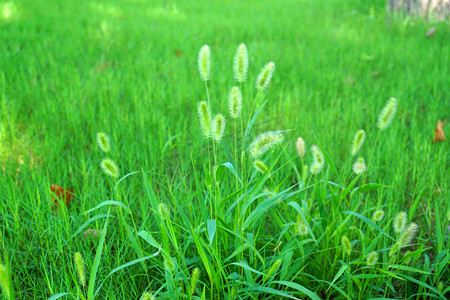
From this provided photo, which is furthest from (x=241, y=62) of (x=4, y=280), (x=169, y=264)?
(x=4, y=280)

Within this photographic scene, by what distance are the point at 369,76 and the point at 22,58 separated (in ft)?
8.88

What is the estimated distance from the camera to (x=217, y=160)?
6.02 ft

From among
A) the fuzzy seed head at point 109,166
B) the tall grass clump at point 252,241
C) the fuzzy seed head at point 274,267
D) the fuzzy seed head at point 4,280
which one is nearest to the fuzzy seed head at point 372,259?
the tall grass clump at point 252,241

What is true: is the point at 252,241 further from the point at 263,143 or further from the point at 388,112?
the point at 388,112

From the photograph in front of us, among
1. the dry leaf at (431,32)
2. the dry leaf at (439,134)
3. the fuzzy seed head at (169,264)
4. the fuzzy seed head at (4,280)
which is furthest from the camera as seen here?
the dry leaf at (431,32)

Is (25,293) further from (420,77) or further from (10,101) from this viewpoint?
(420,77)

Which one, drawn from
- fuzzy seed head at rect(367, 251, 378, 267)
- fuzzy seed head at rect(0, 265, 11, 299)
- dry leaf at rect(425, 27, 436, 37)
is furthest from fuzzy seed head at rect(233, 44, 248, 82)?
dry leaf at rect(425, 27, 436, 37)

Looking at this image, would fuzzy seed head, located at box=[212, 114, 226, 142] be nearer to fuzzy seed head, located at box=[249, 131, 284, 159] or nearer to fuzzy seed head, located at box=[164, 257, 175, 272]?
fuzzy seed head, located at box=[249, 131, 284, 159]

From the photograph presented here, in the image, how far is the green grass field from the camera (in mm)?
1146

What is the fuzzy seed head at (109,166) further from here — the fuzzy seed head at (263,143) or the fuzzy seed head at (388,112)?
the fuzzy seed head at (388,112)

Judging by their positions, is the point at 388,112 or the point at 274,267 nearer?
the point at 274,267

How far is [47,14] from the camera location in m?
4.55

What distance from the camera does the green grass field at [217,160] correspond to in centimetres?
115

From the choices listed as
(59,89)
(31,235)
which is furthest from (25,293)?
(59,89)
